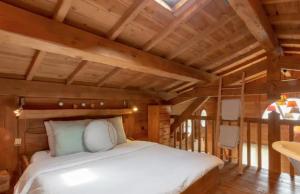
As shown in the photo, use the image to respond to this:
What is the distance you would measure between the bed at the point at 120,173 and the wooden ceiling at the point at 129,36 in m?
1.19

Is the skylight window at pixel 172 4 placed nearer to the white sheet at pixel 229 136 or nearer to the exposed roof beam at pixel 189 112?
Result: the white sheet at pixel 229 136

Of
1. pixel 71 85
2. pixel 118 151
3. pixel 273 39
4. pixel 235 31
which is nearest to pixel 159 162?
pixel 118 151

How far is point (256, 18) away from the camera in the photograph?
89.9 inches

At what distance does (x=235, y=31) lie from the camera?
9.73ft

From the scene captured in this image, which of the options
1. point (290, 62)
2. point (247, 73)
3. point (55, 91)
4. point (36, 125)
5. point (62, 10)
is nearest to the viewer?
point (62, 10)


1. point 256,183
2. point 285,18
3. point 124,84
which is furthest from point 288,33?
point 124,84

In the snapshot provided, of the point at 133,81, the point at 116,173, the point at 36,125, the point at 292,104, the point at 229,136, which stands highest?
the point at 133,81

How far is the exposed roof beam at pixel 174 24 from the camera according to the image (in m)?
2.17

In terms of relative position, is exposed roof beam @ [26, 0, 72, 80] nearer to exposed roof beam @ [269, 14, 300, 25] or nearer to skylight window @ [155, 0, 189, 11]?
skylight window @ [155, 0, 189, 11]

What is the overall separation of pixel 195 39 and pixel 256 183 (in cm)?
232

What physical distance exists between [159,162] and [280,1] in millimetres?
2260

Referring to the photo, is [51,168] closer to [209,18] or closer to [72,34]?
[72,34]

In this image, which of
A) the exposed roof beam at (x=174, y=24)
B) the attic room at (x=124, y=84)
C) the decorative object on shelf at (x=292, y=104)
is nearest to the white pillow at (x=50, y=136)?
the attic room at (x=124, y=84)

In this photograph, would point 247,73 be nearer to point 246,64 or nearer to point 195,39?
point 246,64
